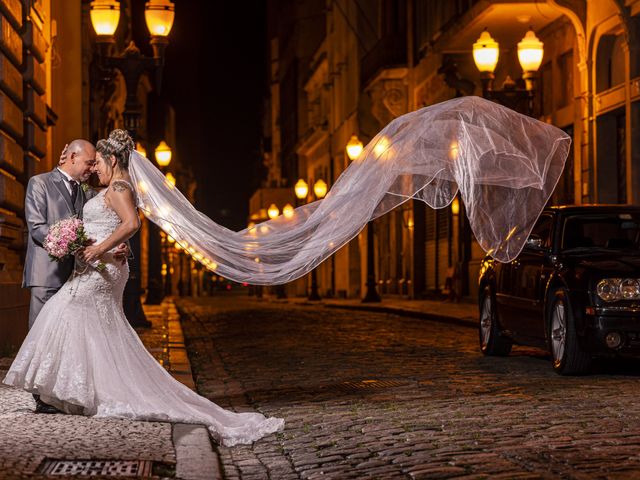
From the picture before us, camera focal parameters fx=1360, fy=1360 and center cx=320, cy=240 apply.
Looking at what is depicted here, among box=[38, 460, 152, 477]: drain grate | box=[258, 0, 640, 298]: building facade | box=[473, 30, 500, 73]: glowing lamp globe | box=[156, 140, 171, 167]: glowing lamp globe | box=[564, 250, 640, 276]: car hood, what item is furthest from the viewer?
box=[156, 140, 171, 167]: glowing lamp globe

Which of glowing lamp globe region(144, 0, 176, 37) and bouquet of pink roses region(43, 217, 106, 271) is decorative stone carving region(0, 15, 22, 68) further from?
bouquet of pink roses region(43, 217, 106, 271)

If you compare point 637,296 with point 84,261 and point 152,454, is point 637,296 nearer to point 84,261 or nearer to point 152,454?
point 84,261

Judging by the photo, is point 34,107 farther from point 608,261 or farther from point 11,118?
point 608,261

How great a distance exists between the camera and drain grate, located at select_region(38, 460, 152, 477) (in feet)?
22.4

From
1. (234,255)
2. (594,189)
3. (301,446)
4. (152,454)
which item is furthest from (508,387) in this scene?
(594,189)

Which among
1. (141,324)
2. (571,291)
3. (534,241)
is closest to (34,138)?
(141,324)

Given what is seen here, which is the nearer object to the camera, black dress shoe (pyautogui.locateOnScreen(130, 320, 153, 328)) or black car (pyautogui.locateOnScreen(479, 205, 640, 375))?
black car (pyautogui.locateOnScreen(479, 205, 640, 375))

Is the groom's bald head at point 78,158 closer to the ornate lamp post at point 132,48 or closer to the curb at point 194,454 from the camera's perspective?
the curb at point 194,454

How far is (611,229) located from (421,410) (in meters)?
5.30

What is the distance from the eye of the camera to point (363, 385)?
1217 centimetres

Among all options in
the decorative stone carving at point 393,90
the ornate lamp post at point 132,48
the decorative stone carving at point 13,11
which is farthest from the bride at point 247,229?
the decorative stone carving at point 393,90

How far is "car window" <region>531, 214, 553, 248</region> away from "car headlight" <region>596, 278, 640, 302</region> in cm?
135

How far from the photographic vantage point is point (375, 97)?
1673 inches

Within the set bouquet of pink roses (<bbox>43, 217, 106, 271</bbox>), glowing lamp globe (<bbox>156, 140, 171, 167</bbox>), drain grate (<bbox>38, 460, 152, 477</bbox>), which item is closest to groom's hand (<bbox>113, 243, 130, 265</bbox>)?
bouquet of pink roses (<bbox>43, 217, 106, 271</bbox>)
